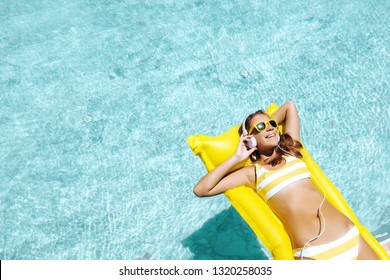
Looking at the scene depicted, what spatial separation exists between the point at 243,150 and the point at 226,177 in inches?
10.0

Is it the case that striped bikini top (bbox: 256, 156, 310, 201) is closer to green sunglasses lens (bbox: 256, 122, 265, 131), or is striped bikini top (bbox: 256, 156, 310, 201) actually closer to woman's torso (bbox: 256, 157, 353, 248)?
woman's torso (bbox: 256, 157, 353, 248)

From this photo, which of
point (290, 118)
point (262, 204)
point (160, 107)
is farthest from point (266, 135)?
point (160, 107)

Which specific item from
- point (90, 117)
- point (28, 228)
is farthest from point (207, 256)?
point (90, 117)

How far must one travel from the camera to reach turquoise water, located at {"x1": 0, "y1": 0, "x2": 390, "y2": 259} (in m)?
4.06

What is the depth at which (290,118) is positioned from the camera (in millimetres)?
3428

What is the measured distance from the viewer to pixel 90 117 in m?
4.87

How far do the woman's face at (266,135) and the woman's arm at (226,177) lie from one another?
0.25 feet

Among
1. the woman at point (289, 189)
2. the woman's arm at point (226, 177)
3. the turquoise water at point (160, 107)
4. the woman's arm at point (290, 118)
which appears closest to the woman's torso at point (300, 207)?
the woman at point (289, 189)

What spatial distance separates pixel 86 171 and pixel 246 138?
2078 mm

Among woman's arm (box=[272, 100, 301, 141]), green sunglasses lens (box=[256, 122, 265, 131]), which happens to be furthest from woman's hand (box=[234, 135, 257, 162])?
woman's arm (box=[272, 100, 301, 141])

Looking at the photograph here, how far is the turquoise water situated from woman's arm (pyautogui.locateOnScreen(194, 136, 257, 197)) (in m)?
0.97

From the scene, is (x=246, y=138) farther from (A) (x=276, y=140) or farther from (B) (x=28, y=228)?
(B) (x=28, y=228)

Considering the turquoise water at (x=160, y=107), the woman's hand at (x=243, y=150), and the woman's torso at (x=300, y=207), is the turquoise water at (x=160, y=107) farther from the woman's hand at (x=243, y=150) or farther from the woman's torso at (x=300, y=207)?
the woman's hand at (x=243, y=150)

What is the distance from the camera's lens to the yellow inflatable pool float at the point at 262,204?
305 cm
